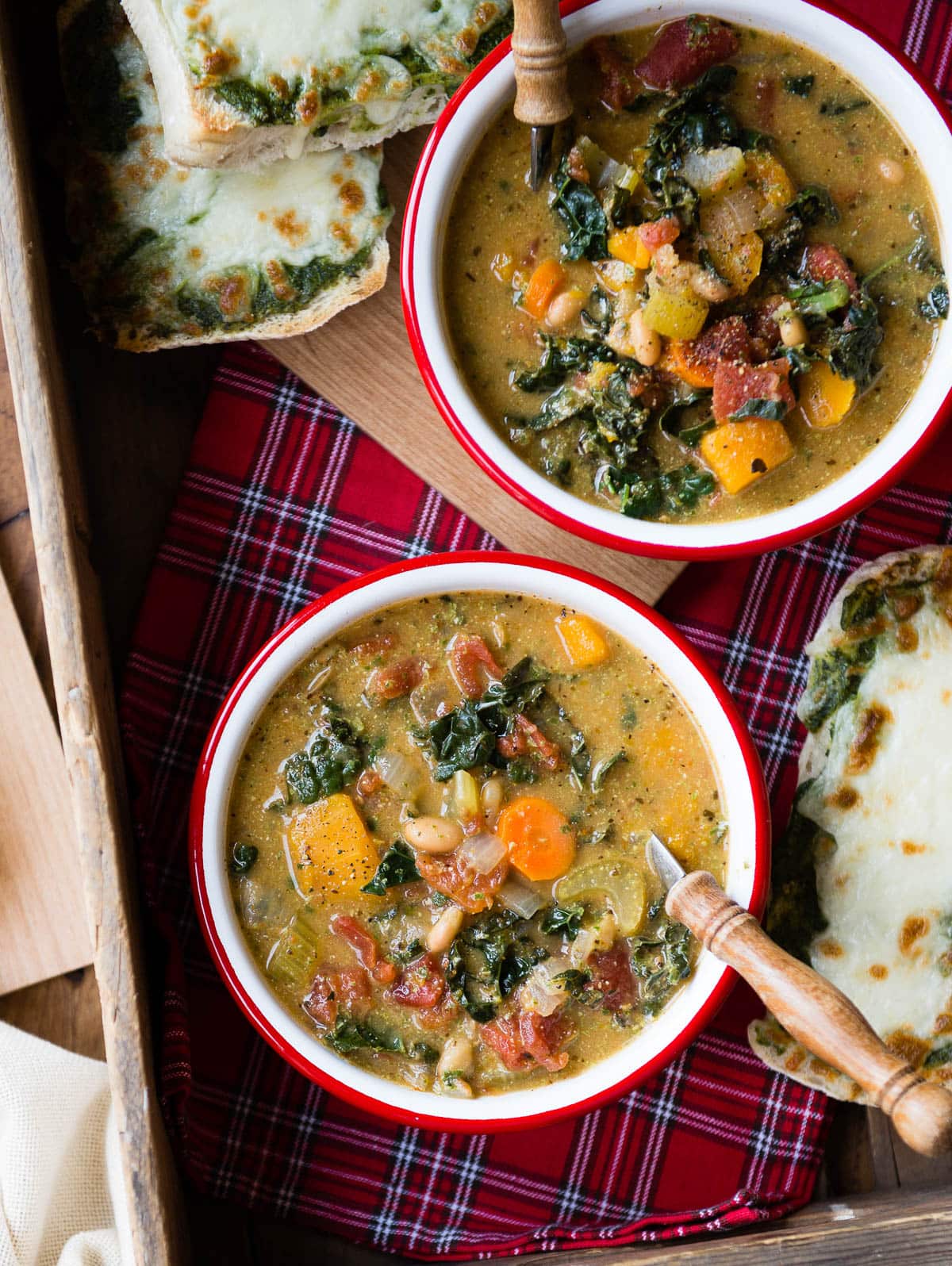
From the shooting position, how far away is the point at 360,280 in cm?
339

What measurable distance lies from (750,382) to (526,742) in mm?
1065

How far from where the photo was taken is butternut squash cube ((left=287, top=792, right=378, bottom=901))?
126 inches

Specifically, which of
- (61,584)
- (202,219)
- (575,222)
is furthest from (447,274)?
(61,584)

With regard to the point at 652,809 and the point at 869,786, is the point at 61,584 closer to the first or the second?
the point at 652,809

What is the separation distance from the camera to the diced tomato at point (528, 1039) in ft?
10.6

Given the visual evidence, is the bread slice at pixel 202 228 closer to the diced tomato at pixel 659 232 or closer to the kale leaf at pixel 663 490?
the diced tomato at pixel 659 232

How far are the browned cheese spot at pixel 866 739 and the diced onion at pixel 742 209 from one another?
4.61 ft

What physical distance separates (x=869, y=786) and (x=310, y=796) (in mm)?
1597

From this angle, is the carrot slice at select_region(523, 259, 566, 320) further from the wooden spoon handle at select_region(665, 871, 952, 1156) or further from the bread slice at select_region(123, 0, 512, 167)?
the wooden spoon handle at select_region(665, 871, 952, 1156)

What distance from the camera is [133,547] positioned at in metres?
3.58

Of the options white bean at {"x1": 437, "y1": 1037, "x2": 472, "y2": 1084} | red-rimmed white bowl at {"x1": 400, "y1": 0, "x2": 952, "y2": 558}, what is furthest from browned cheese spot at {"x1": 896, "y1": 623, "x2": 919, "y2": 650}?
white bean at {"x1": 437, "y1": 1037, "x2": 472, "y2": 1084}

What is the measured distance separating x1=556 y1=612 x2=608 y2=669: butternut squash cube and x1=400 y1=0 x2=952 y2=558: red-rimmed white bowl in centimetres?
23

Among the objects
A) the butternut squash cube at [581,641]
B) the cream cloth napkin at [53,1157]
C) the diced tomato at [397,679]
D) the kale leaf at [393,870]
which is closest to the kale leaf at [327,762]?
the diced tomato at [397,679]

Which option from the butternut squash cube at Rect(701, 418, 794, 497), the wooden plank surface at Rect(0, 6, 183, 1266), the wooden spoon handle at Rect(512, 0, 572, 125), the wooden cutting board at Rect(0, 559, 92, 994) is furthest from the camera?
the wooden cutting board at Rect(0, 559, 92, 994)
